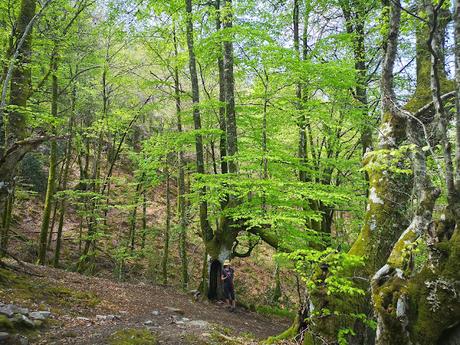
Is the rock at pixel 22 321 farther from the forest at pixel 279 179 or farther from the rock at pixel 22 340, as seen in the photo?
the rock at pixel 22 340

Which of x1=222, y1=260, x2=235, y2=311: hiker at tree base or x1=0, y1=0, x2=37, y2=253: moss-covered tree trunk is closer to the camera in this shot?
x1=0, y1=0, x2=37, y2=253: moss-covered tree trunk

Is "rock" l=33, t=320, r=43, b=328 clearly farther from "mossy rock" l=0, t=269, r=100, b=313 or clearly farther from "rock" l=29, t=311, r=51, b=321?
"mossy rock" l=0, t=269, r=100, b=313

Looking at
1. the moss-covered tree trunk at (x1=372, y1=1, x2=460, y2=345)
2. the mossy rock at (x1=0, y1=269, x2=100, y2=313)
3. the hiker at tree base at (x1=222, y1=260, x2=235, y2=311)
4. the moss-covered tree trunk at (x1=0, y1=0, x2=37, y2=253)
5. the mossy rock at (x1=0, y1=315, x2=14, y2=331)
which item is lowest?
the hiker at tree base at (x1=222, y1=260, x2=235, y2=311)

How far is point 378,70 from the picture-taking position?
1252 centimetres

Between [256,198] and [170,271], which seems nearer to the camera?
[256,198]

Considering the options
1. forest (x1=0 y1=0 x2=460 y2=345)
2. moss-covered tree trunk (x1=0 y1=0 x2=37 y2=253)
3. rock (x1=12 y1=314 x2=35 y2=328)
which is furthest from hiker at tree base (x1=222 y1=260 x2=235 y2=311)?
rock (x1=12 y1=314 x2=35 y2=328)

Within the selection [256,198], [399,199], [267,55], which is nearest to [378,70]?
[267,55]

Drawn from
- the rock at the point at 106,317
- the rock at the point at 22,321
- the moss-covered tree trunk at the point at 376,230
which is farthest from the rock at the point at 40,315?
the moss-covered tree trunk at the point at 376,230

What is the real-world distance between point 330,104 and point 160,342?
826 cm

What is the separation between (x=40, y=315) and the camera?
5883 mm

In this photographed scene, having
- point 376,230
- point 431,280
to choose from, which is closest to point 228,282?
point 376,230

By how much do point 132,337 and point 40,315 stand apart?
1.60m

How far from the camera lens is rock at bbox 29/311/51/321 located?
227 inches

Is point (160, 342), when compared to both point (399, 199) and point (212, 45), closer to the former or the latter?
point (399, 199)
